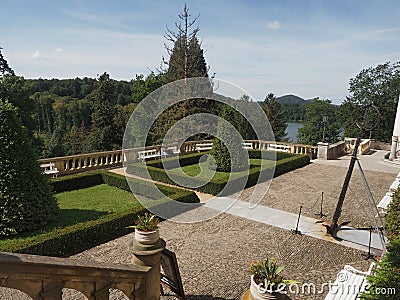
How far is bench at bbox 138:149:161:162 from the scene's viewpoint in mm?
15267

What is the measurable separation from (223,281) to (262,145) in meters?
15.2

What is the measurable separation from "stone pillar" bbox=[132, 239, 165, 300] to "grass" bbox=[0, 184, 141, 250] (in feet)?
14.4

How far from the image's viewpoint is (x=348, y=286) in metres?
4.50

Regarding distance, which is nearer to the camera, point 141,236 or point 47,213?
point 141,236

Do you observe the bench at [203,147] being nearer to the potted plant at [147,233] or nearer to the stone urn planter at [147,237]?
the potted plant at [147,233]

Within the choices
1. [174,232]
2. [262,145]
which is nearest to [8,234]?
[174,232]

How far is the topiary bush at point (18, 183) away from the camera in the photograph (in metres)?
6.41

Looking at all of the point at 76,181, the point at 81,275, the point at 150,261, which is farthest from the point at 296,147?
the point at 81,275

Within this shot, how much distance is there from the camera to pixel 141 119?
72.0 ft

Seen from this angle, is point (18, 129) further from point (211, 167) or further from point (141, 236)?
point (211, 167)

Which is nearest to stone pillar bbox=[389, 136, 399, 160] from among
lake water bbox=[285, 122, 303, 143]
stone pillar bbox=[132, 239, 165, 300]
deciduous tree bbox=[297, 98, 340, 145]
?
stone pillar bbox=[132, 239, 165, 300]

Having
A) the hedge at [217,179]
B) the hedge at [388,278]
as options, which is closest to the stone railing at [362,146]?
the hedge at [217,179]

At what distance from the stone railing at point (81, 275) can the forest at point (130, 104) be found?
12595 millimetres

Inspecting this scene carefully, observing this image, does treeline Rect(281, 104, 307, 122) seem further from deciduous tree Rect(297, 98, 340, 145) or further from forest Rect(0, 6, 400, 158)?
deciduous tree Rect(297, 98, 340, 145)
